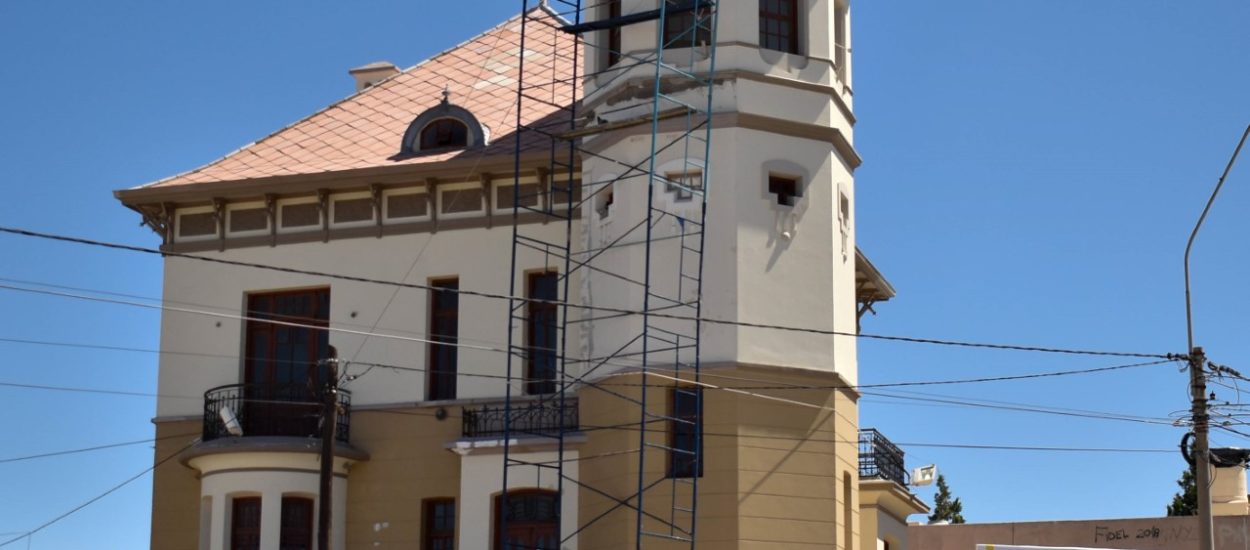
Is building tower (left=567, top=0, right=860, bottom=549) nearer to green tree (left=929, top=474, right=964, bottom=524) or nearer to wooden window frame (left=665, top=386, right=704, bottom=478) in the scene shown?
wooden window frame (left=665, top=386, right=704, bottom=478)

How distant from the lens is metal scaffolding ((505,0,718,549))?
33.7 m

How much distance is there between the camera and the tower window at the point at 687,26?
1393 inches

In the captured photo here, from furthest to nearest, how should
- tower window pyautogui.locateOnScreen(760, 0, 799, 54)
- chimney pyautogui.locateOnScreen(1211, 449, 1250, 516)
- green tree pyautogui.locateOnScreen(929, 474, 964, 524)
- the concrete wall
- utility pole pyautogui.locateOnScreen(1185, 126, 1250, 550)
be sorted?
green tree pyautogui.locateOnScreen(929, 474, 964, 524), the concrete wall, chimney pyautogui.locateOnScreen(1211, 449, 1250, 516), tower window pyautogui.locateOnScreen(760, 0, 799, 54), utility pole pyautogui.locateOnScreen(1185, 126, 1250, 550)

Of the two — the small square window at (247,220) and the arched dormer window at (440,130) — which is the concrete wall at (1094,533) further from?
the small square window at (247,220)

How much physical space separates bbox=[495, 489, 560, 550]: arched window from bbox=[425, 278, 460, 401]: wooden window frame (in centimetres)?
237

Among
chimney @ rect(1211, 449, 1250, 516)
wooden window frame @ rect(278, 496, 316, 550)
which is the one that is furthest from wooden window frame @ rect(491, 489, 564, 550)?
chimney @ rect(1211, 449, 1250, 516)

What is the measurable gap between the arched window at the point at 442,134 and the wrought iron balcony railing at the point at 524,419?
515 cm

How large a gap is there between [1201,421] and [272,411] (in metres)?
15.8

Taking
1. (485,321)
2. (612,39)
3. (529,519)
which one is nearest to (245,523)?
(529,519)

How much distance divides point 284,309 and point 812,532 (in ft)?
35.1

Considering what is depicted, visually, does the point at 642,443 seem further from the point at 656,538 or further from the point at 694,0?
the point at 694,0

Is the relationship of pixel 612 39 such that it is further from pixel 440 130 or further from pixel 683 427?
pixel 683 427

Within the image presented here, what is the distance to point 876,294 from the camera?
42.2 meters

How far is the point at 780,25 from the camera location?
118 ft
